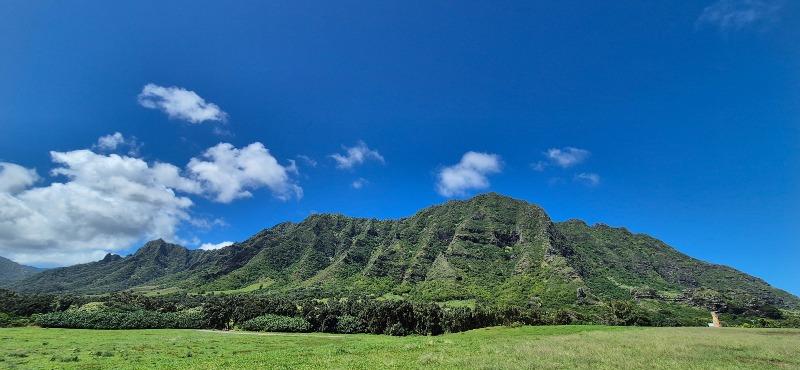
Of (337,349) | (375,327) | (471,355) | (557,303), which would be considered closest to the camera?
(471,355)

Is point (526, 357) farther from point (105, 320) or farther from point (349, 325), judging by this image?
point (105, 320)

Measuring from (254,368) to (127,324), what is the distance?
88.7 meters

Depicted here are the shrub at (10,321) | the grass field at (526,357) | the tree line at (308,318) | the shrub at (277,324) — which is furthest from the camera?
the shrub at (277,324)

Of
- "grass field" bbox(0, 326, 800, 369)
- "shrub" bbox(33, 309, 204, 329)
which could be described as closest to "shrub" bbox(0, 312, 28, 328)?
"shrub" bbox(33, 309, 204, 329)

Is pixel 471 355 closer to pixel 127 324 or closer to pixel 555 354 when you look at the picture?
pixel 555 354

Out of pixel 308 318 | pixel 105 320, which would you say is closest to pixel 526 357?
pixel 308 318

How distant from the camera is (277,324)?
10844 cm

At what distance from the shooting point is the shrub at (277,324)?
355 feet

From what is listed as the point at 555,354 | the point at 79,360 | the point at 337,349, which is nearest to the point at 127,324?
the point at 79,360

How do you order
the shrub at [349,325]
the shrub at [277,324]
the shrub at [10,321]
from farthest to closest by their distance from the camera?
the shrub at [349,325] → the shrub at [277,324] → the shrub at [10,321]

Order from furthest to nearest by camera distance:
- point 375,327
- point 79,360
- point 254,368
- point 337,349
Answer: point 375,327 → point 337,349 → point 79,360 → point 254,368

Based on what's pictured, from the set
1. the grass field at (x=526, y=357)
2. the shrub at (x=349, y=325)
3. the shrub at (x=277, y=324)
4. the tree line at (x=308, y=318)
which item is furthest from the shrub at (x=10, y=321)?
the shrub at (x=349, y=325)

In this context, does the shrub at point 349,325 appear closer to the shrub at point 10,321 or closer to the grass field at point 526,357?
the grass field at point 526,357

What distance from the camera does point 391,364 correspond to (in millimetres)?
32969
